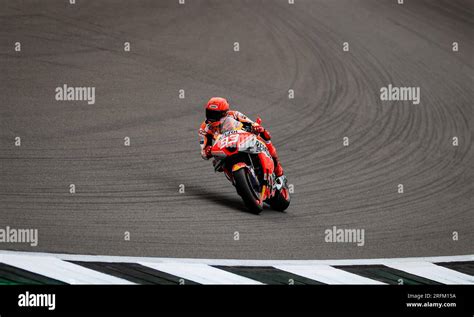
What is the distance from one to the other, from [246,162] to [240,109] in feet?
18.6

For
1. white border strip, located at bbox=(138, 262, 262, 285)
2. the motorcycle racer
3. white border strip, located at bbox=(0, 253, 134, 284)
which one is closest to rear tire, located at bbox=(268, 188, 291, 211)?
the motorcycle racer

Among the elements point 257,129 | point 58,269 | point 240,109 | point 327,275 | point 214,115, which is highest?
point 240,109

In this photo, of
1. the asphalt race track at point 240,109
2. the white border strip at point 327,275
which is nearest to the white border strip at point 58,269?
the asphalt race track at point 240,109

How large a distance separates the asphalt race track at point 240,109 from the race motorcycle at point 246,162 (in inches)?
15.1

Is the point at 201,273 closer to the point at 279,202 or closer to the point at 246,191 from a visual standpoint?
the point at 246,191

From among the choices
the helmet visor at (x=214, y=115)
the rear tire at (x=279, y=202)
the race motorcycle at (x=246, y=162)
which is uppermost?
the helmet visor at (x=214, y=115)

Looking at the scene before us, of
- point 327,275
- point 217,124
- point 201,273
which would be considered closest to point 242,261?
point 201,273

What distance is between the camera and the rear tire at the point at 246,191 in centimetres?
1145

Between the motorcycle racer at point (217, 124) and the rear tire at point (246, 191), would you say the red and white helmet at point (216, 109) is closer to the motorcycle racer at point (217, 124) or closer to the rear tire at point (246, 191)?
the motorcycle racer at point (217, 124)

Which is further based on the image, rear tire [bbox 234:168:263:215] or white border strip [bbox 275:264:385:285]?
rear tire [bbox 234:168:263:215]

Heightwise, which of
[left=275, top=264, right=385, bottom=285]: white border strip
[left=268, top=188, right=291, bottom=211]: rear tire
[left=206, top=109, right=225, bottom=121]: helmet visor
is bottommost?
[left=275, top=264, right=385, bottom=285]: white border strip

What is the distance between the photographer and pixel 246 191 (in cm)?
1159

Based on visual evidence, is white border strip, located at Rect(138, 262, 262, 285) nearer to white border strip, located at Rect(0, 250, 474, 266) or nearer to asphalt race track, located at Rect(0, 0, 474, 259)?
white border strip, located at Rect(0, 250, 474, 266)

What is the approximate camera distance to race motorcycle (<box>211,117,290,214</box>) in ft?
37.9
